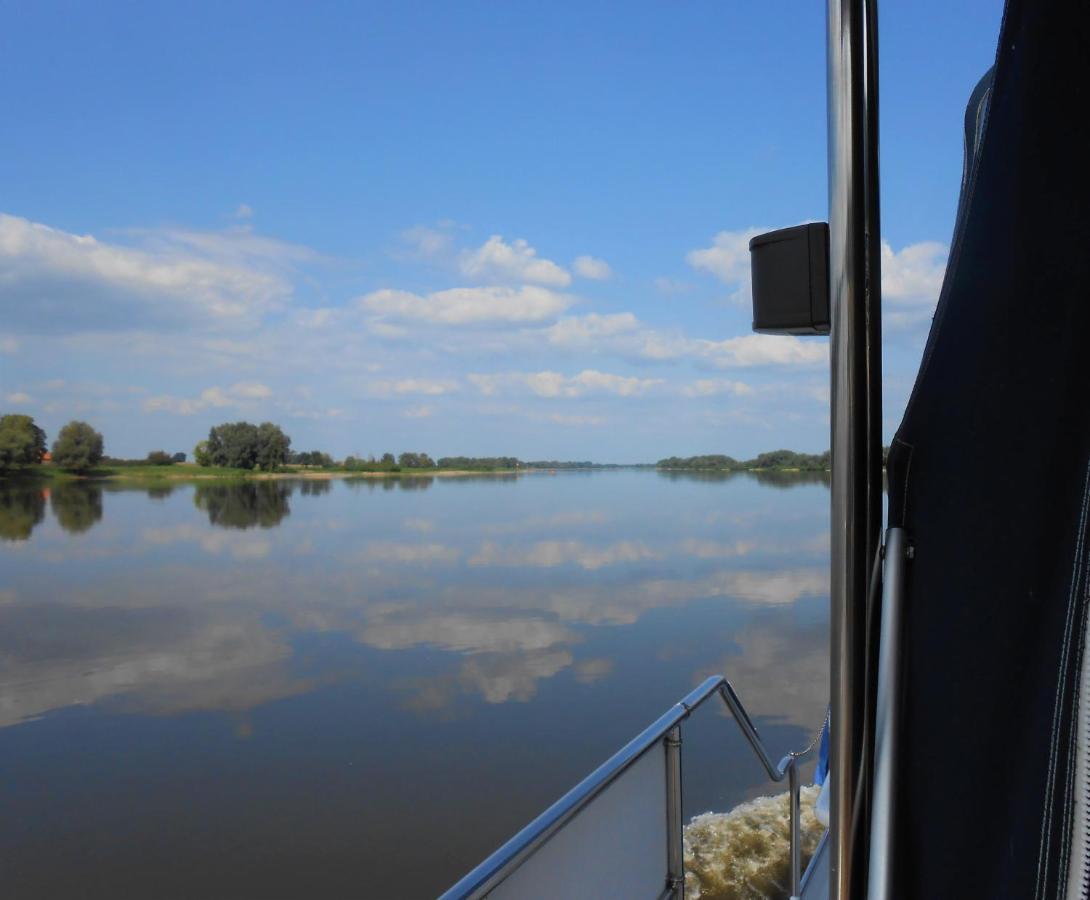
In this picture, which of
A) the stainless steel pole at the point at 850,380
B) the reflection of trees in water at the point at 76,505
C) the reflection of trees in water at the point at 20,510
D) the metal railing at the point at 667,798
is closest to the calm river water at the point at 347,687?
the stainless steel pole at the point at 850,380

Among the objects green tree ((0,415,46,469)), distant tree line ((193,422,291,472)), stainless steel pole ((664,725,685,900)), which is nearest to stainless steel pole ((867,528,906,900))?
stainless steel pole ((664,725,685,900))

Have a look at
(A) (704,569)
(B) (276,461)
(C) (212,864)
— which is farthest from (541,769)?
(B) (276,461)

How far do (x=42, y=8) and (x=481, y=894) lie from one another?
4660 centimetres

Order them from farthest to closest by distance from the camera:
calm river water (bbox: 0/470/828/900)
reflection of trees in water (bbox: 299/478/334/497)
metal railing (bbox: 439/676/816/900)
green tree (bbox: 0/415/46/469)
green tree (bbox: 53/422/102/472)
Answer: reflection of trees in water (bbox: 299/478/334/497), green tree (bbox: 53/422/102/472), green tree (bbox: 0/415/46/469), calm river water (bbox: 0/470/828/900), metal railing (bbox: 439/676/816/900)

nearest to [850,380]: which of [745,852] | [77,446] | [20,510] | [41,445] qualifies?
[745,852]

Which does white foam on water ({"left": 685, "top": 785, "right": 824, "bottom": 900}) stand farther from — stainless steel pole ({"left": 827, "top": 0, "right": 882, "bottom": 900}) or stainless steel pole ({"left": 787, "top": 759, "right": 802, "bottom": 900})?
stainless steel pole ({"left": 827, "top": 0, "right": 882, "bottom": 900})

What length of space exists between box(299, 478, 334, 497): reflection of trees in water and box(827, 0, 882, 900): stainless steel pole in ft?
204

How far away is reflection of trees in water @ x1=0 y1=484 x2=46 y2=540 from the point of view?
41.0 metres

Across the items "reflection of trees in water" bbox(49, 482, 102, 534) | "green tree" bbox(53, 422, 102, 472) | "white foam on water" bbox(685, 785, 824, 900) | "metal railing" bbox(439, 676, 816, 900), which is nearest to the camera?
"metal railing" bbox(439, 676, 816, 900)

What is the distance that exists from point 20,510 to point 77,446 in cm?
1473

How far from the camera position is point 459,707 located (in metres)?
15.7

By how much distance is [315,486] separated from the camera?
207 feet

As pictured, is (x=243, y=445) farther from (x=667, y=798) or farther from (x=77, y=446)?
(x=667, y=798)

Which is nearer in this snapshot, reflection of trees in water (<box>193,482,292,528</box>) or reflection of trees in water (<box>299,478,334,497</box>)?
reflection of trees in water (<box>193,482,292,528</box>)
